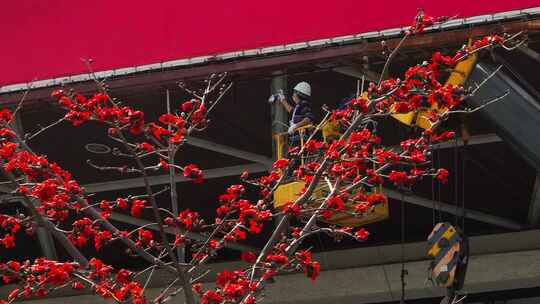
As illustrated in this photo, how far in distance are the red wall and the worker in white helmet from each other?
97 centimetres

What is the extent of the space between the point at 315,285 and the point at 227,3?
244 inches

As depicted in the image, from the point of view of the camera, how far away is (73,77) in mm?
15508

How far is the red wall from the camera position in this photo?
1480 centimetres

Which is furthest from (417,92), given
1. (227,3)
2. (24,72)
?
(24,72)

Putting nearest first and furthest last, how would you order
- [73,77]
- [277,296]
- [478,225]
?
[73,77] < [277,296] < [478,225]

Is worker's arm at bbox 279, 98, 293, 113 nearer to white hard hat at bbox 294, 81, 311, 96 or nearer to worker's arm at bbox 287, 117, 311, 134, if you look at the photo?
white hard hat at bbox 294, 81, 311, 96

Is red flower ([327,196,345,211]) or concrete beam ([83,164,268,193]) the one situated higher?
concrete beam ([83,164,268,193])

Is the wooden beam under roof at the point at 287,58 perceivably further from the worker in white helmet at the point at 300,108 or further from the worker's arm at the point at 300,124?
the worker's arm at the point at 300,124

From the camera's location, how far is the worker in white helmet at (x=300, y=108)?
544 inches

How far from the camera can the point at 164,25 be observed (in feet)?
52.0

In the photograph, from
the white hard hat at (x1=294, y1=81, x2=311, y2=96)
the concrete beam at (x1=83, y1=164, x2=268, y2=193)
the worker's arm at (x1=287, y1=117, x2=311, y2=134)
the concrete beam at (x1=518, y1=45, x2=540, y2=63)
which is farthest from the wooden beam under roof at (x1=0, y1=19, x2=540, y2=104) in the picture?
the concrete beam at (x1=83, y1=164, x2=268, y2=193)

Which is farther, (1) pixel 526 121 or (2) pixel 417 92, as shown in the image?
(1) pixel 526 121

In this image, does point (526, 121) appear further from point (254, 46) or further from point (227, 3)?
point (227, 3)

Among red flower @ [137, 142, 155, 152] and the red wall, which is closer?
red flower @ [137, 142, 155, 152]
